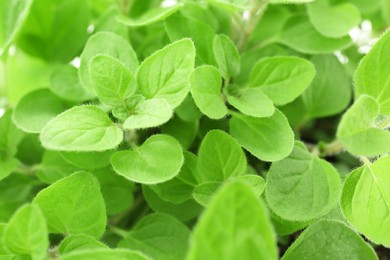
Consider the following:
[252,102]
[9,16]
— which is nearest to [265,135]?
[252,102]

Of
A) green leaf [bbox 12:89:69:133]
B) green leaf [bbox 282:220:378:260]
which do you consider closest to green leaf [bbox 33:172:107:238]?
green leaf [bbox 12:89:69:133]

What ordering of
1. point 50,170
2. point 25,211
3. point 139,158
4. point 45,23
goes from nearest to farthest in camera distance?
point 25,211
point 139,158
point 50,170
point 45,23

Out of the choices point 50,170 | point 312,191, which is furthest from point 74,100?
point 312,191

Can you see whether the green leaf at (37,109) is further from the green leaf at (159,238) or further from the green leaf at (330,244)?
the green leaf at (330,244)

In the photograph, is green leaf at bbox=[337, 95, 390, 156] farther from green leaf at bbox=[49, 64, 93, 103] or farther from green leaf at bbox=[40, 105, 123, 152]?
green leaf at bbox=[49, 64, 93, 103]

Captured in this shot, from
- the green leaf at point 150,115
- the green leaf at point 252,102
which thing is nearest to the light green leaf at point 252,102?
the green leaf at point 252,102

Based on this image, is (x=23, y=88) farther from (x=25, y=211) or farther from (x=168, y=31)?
(x=25, y=211)
